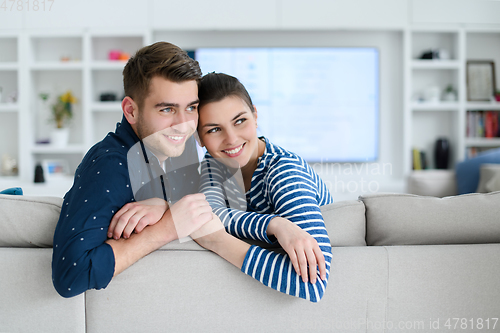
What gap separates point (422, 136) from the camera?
4.13m

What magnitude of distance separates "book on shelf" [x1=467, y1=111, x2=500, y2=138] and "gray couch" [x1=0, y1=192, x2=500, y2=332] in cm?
353

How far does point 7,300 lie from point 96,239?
0.97 ft

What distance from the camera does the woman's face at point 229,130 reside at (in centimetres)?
113

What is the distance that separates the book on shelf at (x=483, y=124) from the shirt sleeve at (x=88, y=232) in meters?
4.05

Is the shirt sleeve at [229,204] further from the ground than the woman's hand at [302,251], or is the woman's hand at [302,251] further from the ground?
the shirt sleeve at [229,204]

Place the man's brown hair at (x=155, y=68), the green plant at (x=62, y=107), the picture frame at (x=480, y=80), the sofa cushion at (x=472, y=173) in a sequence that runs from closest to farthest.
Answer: the man's brown hair at (x=155, y=68)
the sofa cushion at (x=472, y=173)
the green plant at (x=62, y=107)
the picture frame at (x=480, y=80)

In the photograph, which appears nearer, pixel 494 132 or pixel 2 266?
pixel 2 266

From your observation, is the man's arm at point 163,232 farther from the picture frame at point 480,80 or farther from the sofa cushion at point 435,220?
the picture frame at point 480,80

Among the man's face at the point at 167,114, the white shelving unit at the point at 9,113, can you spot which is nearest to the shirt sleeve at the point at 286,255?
the man's face at the point at 167,114

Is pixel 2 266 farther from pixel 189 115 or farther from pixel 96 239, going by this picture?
pixel 189 115

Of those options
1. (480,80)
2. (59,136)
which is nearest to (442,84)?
(480,80)

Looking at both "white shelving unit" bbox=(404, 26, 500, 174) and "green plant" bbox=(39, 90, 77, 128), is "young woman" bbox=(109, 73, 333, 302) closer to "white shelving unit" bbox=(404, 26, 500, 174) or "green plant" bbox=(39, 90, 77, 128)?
"white shelving unit" bbox=(404, 26, 500, 174)

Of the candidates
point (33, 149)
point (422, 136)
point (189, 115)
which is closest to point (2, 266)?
A: point (189, 115)

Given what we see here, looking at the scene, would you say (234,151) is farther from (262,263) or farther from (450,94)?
(450,94)
